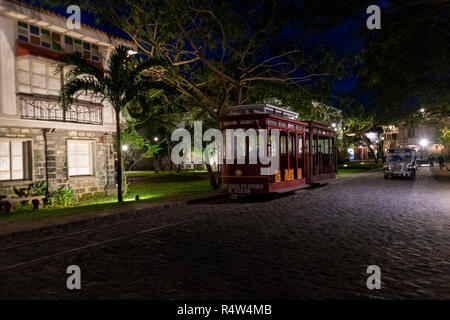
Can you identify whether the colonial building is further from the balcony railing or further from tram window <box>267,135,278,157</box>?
tram window <box>267,135,278,157</box>

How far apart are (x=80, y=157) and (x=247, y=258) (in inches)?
533

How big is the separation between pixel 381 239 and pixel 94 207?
9.33m

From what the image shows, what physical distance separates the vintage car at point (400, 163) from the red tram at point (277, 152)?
9457mm

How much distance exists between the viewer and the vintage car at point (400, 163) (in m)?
26.3

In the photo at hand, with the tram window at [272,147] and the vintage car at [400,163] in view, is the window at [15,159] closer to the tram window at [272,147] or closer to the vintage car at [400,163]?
the tram window at [272,147]

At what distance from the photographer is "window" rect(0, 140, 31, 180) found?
47.8ft

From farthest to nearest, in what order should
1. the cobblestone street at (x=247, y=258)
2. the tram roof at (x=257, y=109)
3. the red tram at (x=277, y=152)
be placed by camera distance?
1. the tram roof at (x=257, y=109)
2. the red tram at (x=277, y=152)
3. the cobblestone street at (x=247, y=258)

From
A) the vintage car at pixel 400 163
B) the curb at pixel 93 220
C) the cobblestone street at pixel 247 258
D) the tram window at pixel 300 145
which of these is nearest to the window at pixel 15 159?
the curb at pixel 93 220

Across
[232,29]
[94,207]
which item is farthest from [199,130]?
[94,207]

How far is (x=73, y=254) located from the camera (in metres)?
7.01

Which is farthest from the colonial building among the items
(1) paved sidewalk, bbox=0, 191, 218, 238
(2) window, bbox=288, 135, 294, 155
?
(2) window, bbox=288, 135, 294, 155

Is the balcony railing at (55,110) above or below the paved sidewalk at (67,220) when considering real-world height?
above

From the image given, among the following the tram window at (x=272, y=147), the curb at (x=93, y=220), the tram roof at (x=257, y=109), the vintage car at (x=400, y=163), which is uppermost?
the tram roof at (x=257, y=109)

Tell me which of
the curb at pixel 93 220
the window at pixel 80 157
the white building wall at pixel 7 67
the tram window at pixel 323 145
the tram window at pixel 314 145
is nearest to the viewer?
the curb at pixel 93 220
